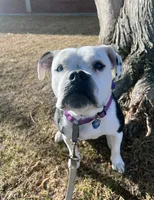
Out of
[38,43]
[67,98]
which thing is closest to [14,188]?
[67,98]

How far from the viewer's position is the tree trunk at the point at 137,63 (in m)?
2.96

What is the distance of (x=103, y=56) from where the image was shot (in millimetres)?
2178

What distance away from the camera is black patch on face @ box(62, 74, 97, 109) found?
1885 mm

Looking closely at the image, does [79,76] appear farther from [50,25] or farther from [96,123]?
[50,25]

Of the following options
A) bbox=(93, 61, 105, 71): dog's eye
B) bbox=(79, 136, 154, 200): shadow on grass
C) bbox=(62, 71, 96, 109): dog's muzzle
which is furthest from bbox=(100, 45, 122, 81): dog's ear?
bbox=(79, 136, 154, 200): shadow on grass

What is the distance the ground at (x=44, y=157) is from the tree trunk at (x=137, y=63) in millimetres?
224

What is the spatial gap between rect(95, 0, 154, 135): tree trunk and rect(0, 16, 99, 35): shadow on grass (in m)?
3.93

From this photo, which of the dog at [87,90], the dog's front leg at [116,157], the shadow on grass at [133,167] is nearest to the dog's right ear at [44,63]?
the dog at [87,90]

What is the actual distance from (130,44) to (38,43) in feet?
11.8

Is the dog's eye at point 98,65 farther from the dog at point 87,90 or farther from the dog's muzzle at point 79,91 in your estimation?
the dog's muzzle at point 79,91

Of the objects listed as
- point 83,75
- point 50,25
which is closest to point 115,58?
point 83,75

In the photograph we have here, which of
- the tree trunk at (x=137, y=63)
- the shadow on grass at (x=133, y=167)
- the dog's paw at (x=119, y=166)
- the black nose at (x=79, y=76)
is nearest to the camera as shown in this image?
the black nose at (x=79, y=76)

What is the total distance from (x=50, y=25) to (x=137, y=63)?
19.6 feet

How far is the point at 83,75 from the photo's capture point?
6.19 ft
